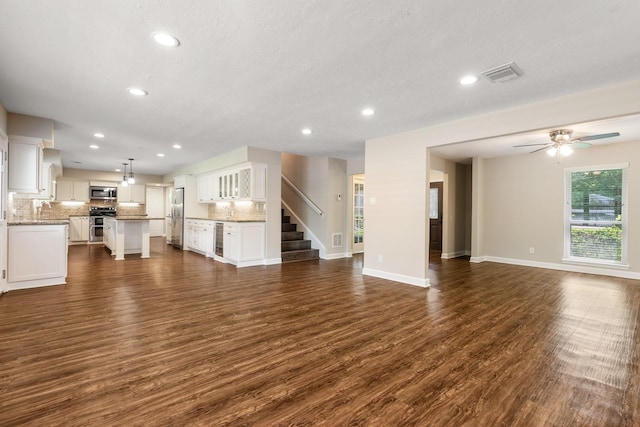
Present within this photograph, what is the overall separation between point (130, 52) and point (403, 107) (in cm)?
292

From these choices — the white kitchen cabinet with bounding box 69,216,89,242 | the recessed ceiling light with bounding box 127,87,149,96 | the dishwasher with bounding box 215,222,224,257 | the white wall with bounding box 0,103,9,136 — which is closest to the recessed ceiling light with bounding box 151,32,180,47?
the recessed ceiling light with bounding box 127,87,149,96

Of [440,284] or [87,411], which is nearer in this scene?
[87,411]

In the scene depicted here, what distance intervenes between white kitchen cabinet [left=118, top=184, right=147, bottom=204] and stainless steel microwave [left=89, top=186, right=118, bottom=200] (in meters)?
0.18

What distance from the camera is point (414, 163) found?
489 cm

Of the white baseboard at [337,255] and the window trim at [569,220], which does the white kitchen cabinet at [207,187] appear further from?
the window trim at [569,220]

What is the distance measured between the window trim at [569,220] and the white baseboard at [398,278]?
366 centimetres

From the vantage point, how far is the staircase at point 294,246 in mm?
7188

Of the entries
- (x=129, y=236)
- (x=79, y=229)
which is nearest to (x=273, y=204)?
(x=129, y=236)

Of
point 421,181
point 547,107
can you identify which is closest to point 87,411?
point 421,181

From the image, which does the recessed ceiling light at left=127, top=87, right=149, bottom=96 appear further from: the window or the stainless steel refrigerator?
the window

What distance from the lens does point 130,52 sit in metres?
2.58

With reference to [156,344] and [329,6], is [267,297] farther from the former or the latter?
[329,6]

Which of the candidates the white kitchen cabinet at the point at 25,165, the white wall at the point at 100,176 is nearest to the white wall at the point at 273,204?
the white kitchen cabinet at the point at 25,165

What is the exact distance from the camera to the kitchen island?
719cm
